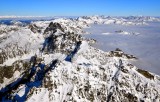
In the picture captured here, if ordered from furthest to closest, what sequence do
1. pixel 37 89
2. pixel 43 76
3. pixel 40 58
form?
pixel 40 58
pixel 43 76
pixel 37 89

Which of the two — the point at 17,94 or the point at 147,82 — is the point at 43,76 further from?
the point at 147,82

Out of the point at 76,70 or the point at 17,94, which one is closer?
the point at 17,94

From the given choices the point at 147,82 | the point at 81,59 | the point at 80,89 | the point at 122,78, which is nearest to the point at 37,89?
the point at 80,89

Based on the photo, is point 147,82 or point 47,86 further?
point 147,82

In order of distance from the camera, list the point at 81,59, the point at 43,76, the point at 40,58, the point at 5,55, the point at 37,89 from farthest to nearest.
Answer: the point at 5,55
the point at 40,58
the point at 81,59
the point at 43,76
the point at 37,89

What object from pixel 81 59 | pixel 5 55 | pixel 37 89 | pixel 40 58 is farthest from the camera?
pixel 5 55

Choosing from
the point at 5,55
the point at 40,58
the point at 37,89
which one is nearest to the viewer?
the point at 37,89

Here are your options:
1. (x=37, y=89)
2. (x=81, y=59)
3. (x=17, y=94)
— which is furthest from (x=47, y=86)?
(x=81, y=59)

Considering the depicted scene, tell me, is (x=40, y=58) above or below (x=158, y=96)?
above

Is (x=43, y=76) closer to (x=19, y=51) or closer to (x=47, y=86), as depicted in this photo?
(x=47, y=86)
